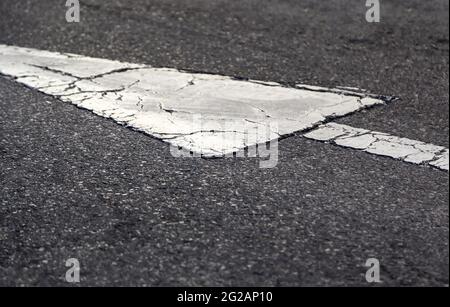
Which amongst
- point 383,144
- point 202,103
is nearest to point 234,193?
point 383,144

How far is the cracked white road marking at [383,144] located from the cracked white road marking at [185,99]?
15cm

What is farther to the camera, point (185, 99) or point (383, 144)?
point (185, 99)

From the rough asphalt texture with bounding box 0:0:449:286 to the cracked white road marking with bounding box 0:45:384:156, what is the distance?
0.13 meters

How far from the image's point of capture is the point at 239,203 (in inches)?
129

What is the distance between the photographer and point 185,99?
4598 millimetres

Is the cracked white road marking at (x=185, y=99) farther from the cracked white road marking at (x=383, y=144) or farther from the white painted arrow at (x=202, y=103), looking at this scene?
the cracked white road marking at (x=383, y=144)

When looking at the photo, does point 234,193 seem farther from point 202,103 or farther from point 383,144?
point 202,103

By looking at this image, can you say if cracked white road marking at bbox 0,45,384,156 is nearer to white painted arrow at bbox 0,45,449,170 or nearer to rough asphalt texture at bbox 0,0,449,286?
white painted arrow at bbox 0,45,449,170

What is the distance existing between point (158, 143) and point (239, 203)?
2.83 feet

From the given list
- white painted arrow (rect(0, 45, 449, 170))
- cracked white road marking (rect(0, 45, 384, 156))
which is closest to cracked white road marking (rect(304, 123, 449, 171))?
white painted arrow (rect(0, 45, 449, 170))

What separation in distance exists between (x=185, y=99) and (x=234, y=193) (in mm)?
1380

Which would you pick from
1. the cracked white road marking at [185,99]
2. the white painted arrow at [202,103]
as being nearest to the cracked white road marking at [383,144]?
the white painted arrow at [202,103]
